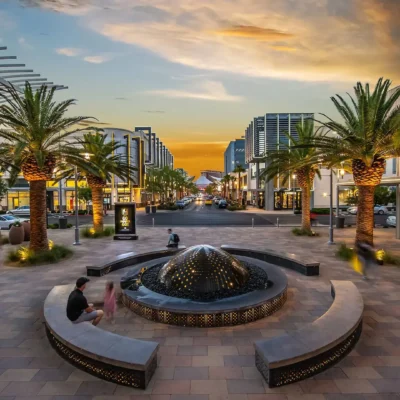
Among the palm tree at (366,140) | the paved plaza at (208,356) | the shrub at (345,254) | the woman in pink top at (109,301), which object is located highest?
the palm tree at (366,140)

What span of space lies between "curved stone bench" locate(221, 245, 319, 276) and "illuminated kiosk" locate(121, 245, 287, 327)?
2.13 m

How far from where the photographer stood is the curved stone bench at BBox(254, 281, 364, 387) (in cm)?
516

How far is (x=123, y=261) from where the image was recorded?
13430 mm

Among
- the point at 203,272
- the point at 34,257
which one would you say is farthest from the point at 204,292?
the point at 34,257

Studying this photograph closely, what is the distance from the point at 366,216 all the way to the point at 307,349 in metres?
12.9

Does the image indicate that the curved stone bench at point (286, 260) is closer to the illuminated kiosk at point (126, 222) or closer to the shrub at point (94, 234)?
the illuminated kiosk at point (126, 222)

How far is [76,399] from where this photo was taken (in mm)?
4848

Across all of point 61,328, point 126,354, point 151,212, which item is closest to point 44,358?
→ point 61,328

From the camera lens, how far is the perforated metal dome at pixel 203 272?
8.78 metres

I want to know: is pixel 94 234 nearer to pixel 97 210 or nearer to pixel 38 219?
pixel 97 210

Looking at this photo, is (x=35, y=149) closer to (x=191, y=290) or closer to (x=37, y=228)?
(x=37, y=228)

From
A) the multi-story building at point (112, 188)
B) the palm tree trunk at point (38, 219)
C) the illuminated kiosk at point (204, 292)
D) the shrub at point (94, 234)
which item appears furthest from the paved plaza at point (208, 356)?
the multi-story building at point (112, 188)

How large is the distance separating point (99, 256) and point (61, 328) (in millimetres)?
10081

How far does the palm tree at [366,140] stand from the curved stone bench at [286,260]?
545 centimetres
